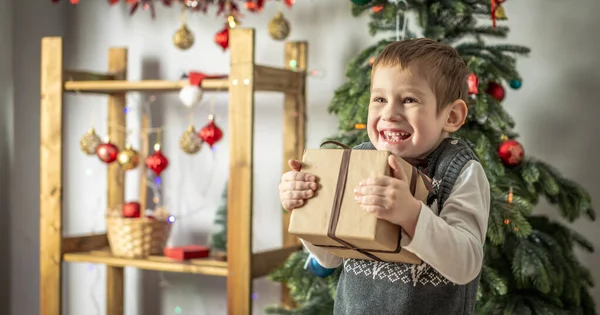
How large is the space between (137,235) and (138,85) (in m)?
0.49

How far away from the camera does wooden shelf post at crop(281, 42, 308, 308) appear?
9.45ft

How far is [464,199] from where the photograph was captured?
4.33 feet

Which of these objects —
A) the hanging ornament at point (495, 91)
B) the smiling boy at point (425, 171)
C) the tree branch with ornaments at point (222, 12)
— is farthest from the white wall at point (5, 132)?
the smiling boy at point (425, 171)

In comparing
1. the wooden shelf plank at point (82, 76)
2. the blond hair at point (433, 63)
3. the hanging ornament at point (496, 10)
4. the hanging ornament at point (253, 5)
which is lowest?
the blond hair at point (433, 63)

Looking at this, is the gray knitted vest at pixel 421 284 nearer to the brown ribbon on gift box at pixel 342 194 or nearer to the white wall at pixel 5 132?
the brown ribbon on gift box at pixel 342 194

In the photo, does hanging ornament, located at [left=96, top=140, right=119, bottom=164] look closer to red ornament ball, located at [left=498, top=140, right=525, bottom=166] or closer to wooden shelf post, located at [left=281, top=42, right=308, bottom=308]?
wooden shelf post, located at [left=281, top=42, right=308, bottom=308]

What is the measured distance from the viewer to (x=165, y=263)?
2.70 meters

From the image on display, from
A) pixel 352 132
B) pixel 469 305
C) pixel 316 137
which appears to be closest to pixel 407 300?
pixel 469 305

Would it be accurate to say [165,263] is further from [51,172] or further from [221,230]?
[51,172]

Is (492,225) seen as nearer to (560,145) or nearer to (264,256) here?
(560,145)

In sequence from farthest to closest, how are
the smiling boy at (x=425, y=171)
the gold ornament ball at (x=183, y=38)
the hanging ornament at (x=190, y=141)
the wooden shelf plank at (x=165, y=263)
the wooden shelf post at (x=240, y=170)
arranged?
the gold ornament ball at (x=183, y=38) < the hanging ornament at (x=190, y=141) < the wooden shelf plank at (x=165, y=263) < the wooden shelf post at (x=240, y=170) < the smiling boy at (x=425, y=171)

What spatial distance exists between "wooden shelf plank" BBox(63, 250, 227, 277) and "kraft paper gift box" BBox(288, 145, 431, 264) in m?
1.36

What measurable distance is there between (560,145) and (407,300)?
141cm

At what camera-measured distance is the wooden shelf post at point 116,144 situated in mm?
3176
